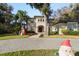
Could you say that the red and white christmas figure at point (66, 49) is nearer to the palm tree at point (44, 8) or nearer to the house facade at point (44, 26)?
the house facade at point (44, 26)

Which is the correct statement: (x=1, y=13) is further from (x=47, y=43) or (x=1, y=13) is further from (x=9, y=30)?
(x=47, y=43)

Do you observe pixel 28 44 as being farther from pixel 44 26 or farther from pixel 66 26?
pixel 66 26

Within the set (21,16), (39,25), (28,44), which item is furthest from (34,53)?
(21,16)

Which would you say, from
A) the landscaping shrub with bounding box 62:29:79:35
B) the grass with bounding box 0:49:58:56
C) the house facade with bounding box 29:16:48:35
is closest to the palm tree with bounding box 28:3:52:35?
the house facade with bounding box 29:16:48:35

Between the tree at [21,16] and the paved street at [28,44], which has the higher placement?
the tree at [21,16]

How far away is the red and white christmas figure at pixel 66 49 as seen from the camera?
9.64ft

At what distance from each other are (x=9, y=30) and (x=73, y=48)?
626 mm

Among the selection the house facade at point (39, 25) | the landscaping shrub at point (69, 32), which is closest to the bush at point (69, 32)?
the landscaping shrub at point (69, 32)

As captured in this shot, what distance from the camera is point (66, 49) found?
2.94 m

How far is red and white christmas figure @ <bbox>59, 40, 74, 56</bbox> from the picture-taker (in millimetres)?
2939

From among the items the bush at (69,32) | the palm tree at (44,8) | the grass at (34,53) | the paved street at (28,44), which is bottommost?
the grass at (34,53)

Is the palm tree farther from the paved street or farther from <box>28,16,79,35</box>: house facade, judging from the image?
the paved street

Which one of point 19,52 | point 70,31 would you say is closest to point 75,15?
point 70,31

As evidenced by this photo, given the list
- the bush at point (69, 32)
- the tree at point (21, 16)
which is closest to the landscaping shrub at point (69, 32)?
the bush at point (69, 32)
